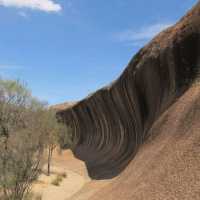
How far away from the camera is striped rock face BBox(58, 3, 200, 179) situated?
16.6m

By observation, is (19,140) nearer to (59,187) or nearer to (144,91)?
(59,187)

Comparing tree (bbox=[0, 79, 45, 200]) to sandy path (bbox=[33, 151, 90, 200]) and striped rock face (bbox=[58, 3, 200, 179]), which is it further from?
striped rock face (bbox=[58, 3, 200, 179])

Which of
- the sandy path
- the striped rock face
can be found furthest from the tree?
the striped rock face

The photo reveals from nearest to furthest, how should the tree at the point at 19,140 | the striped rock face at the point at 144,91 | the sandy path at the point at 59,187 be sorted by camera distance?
1. the tree at the point at 19,140
2. the striped rock face at the point at 144,91
3. the sandy path at the point at 59,187

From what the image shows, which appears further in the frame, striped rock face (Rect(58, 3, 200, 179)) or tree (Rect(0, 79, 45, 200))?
striped rock face (Rect(58, 3, 200, 179))

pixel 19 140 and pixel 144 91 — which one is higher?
pixel 144 91

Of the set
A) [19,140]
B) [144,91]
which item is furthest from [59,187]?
[144,91]

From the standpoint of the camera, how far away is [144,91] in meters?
22.1

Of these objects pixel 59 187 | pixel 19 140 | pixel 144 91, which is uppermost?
pixel 144 91

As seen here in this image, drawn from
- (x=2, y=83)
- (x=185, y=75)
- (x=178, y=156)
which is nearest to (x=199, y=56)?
(x=185, y=75)

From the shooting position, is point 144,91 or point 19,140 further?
point 144,91

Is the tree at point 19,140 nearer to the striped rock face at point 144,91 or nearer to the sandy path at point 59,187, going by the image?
the sandy path at point 59,187

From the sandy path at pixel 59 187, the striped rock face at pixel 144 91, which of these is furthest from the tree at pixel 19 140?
the striped rock face at pixel 144 91

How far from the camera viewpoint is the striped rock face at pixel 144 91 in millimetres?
16562
